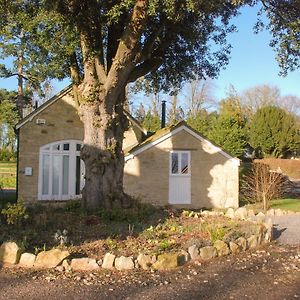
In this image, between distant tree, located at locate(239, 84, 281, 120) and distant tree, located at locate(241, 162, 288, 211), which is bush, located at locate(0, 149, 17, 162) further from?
distant tree, located at locate(241, 162, 288, 211)

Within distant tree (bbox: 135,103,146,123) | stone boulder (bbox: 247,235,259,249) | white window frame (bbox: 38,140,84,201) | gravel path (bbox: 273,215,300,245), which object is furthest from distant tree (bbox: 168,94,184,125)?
stone boulder (bbox: 247,235,259,249)

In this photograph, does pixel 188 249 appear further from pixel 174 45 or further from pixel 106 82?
pixel 174 45

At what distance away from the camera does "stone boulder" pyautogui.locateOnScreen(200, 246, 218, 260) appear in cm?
786

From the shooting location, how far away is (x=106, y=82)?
12.0m

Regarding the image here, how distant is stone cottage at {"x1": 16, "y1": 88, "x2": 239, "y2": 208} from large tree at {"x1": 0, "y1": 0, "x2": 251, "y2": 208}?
677cm

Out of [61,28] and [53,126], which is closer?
[61,28]

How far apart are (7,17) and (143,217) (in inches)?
262

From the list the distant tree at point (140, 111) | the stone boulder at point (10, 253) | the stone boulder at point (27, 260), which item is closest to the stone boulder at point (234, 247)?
the stone boulder at point (27, 260)

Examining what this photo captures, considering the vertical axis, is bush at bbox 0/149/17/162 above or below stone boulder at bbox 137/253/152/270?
above

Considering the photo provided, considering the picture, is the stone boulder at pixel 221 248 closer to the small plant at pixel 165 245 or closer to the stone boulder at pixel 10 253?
the small plant at pixel 165 245

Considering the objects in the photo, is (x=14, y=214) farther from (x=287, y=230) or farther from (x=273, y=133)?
(x=273, y=133)

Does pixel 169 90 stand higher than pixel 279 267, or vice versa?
pixel 169 90

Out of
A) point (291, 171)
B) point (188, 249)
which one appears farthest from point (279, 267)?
point (291, 171)

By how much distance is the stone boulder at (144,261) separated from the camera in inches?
275
